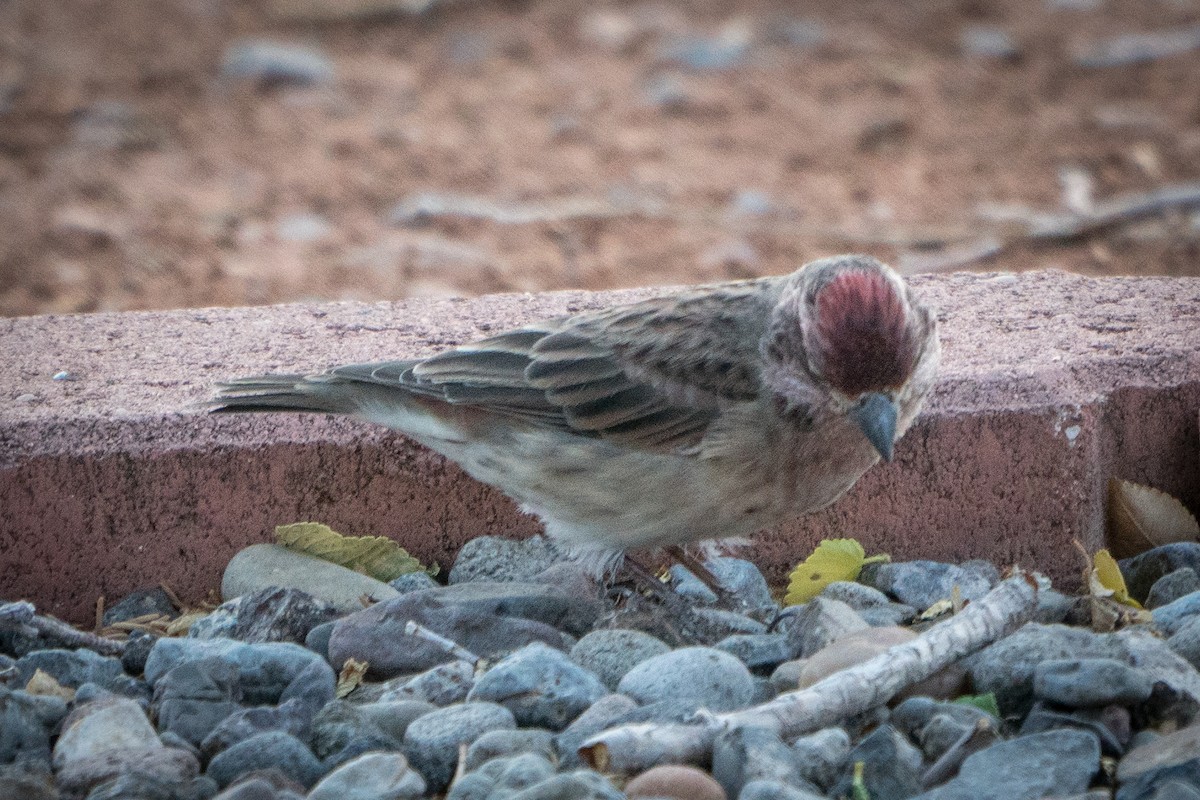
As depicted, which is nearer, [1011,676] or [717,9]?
[1011,676]

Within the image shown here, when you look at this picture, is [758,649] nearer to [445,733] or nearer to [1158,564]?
[445,733]

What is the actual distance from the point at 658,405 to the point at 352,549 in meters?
0.97

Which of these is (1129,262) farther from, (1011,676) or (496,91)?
(1011,676)

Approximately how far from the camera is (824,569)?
471 cm

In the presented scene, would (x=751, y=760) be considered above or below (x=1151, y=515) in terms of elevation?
below

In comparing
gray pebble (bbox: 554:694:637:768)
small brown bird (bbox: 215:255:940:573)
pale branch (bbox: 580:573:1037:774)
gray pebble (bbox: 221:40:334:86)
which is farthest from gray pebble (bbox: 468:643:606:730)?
gray pebble (bbox: 221:40:334:86)

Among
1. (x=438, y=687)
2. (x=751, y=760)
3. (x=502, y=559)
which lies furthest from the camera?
(x=502, y=559)

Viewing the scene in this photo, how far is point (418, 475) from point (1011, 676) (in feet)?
6.06

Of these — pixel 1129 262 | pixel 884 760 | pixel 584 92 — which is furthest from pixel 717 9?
pixel 884 760

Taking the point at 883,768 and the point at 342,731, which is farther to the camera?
the point at 342,731

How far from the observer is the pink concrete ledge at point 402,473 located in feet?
15.2

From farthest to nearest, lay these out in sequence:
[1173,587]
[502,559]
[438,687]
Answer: [502,559]
[1173,587]
[438,687]

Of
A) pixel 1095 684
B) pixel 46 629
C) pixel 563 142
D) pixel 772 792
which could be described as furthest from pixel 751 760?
pixel 563 142

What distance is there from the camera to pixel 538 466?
4.65 meters
